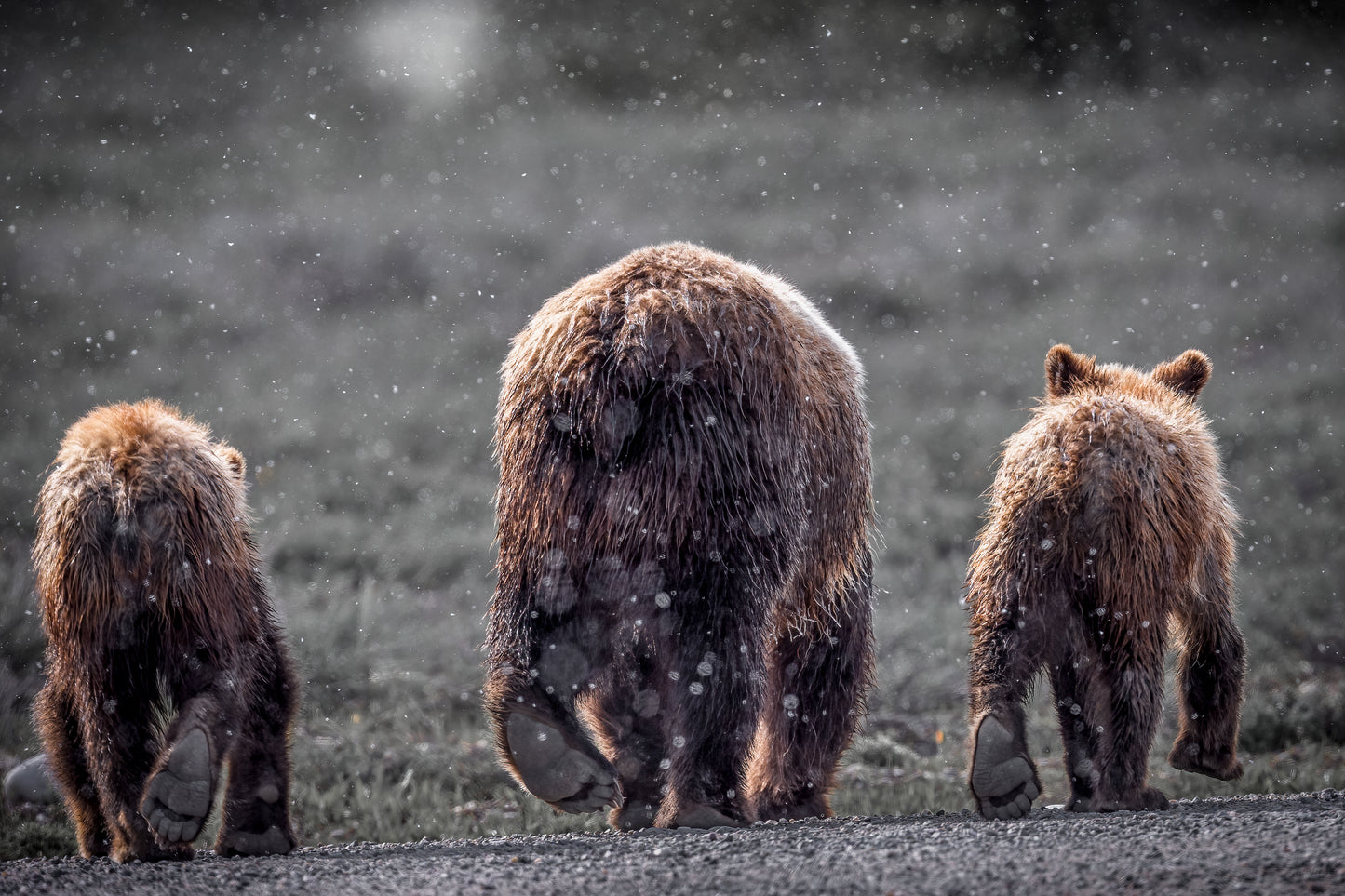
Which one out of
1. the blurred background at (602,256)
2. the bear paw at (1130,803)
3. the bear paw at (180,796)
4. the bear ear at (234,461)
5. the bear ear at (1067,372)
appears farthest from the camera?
the blurred background at (602,256)

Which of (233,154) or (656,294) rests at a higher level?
(233,154)

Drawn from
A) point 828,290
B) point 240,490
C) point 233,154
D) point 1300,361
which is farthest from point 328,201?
point 240,490

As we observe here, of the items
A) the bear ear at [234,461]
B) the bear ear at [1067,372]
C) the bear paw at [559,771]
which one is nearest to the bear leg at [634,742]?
the bear paw at [559,771]

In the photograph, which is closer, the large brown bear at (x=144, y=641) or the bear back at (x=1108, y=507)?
the large brown bear at (x=144, y=641)

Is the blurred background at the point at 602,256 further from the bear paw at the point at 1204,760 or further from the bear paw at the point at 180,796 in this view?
the bear paw at the point at 180,796

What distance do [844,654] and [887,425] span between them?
372 inches

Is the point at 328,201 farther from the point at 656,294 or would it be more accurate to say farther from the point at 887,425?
the point at 656,294

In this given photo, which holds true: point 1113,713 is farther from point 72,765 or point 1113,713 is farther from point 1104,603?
point 72,765

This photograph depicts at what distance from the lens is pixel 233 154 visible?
57.6 feet

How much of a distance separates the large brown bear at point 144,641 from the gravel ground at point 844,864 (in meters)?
0.20

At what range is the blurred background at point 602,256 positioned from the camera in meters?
7.59

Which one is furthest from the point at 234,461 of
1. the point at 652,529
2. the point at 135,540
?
the point at 652,529

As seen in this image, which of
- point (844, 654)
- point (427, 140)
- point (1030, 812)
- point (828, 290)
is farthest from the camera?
point (427, 140)

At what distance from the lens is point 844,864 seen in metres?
2.92
